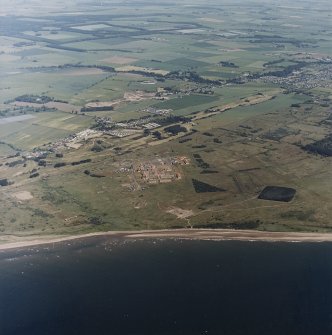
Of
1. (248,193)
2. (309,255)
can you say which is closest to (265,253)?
(309,255)

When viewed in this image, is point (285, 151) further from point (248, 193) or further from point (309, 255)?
point (309, 255)

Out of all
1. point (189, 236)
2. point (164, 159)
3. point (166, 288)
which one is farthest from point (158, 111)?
point (166, 288)

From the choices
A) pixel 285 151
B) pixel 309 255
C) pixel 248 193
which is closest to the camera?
pixel 309 255

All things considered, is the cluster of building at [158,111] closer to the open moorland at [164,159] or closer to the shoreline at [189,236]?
the open moorland at [164,159]

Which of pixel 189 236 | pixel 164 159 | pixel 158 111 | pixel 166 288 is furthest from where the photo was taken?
pixel 158 111

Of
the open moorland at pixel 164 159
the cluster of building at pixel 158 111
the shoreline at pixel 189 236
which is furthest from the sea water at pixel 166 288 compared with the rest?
the cluster of building at pixel 158 111

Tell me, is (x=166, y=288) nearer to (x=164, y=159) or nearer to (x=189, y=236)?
(x=189, y=236)
